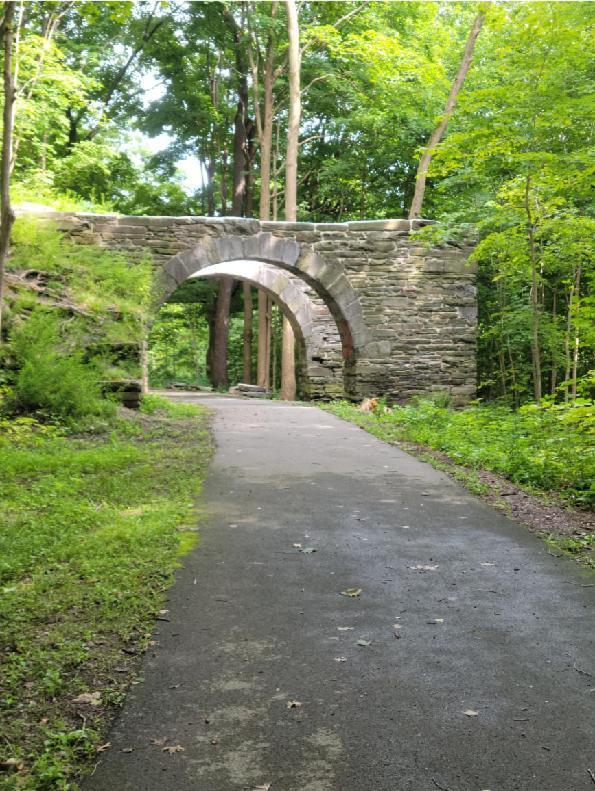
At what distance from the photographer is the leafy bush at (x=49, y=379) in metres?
8.00

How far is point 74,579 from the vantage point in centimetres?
348

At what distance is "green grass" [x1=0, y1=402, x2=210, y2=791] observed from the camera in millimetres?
2172

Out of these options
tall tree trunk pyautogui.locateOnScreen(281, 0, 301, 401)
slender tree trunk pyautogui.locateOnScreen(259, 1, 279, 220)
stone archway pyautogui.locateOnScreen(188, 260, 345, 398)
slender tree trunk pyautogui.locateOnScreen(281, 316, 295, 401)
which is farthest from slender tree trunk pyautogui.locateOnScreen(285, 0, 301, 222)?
slender tree trunk pyautogui.locateOnScreen(281, 316, 295, 401)

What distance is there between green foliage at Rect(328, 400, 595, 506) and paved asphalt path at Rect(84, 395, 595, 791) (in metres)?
1.27

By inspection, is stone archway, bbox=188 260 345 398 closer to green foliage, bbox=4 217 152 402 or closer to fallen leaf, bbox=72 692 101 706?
green foliage, bbox=4 217 152 402

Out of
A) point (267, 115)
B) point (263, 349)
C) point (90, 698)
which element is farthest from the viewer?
point (263, 349)

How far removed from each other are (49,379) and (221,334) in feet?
51.1

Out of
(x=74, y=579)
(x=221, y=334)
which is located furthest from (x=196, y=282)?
(x=74, y=579)

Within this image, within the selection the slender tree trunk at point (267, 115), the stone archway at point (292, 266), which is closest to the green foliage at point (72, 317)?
the stone archway at point (292, 266)

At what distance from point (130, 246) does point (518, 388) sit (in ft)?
25.8

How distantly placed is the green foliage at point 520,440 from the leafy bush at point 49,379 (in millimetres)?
3593

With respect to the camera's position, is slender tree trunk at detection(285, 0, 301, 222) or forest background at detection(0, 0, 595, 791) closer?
forest background at detection(0, 0, 595, 791)

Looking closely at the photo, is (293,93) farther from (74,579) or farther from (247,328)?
(74,579)

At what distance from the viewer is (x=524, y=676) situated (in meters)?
2.60
